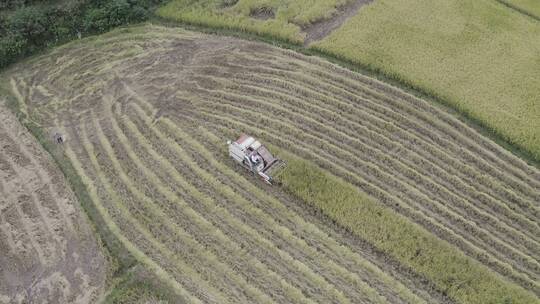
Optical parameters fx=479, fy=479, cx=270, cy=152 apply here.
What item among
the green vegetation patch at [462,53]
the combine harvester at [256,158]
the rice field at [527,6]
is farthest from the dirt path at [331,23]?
the combine harvester at [256,158]

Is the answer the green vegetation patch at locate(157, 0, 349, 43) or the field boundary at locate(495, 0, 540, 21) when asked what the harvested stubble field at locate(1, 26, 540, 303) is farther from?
the field boundary at locate(495, 0, 540, 21)

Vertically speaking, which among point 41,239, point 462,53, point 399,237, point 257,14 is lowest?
point 399,237

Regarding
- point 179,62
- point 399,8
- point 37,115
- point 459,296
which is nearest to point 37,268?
point 37,115

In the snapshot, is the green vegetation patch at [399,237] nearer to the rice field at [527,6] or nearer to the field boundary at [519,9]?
the field boundary at [519,9]

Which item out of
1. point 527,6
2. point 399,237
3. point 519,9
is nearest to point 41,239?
point 399,237

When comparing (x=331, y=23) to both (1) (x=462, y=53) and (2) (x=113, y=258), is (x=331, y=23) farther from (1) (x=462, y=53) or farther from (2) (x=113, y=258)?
(2) (x=113, y=258)

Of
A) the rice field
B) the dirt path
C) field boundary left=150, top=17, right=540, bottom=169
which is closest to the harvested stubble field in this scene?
field boundary left=150, top=17, right=540, bottom=169

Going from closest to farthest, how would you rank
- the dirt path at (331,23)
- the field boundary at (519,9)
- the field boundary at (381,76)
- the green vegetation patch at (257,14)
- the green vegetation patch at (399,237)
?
the green vegetation patch at (399,237)
the field boundary at (381,76)
the dirt path at (331,23)
the green vegetation patch at (257,14)
the field boundary at (519,9)
